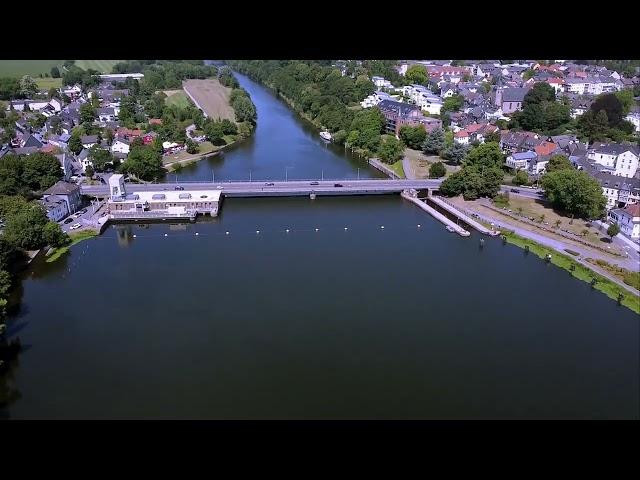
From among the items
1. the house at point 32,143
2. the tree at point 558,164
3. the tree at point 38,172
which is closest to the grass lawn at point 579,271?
the tree at point 558,164

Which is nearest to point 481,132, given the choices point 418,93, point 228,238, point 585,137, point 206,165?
point 585,137

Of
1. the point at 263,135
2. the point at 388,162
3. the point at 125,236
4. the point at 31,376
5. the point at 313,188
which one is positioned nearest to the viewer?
the point at 31,376

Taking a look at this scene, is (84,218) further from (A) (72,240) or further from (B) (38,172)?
(B) (38,172)

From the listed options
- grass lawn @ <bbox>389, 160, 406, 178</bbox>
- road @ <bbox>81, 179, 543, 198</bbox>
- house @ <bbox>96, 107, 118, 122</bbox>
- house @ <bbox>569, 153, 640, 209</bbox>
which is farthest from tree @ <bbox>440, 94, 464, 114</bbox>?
house @ <bbox>96, 107, 118, 122</bbox>

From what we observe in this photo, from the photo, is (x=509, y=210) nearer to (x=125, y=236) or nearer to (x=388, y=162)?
(x=388, y=162)

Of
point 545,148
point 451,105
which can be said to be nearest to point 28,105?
point 451,105

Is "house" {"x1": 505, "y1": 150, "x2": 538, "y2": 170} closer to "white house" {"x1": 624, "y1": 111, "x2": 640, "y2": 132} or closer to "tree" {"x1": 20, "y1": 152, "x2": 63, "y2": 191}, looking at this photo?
"white house" {"x1": 624, "y1": 111, "x2": 640, "y2": 132}

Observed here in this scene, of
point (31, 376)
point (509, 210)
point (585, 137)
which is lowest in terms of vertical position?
point (31, 376)
